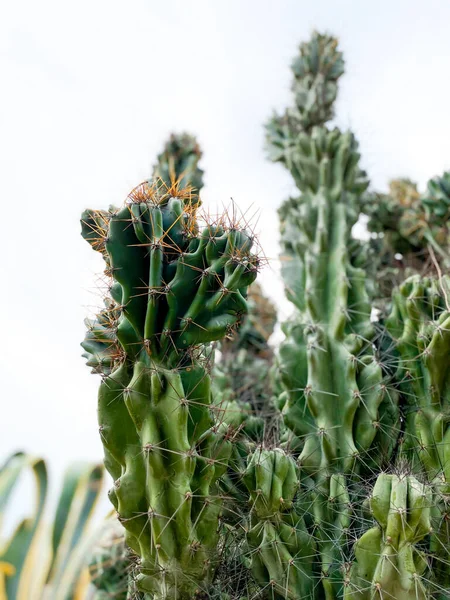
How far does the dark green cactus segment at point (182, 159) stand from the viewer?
15.6ft

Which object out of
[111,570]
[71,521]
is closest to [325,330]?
[111,570]

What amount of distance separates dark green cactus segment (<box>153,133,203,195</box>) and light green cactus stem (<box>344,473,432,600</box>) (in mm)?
2989

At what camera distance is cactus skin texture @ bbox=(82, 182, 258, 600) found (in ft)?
7.76

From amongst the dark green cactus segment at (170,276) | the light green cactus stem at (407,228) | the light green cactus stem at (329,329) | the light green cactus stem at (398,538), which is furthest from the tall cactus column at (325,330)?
the dark green cactus segment at (170,276)

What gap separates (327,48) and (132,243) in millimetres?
3780

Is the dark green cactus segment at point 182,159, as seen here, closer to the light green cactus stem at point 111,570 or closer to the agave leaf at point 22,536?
the light green cactus stem at point 111,570

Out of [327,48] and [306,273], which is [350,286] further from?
[327,48]

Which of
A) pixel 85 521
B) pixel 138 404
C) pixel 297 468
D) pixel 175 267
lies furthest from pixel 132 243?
pixel 85 521

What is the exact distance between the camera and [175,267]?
99.0 inches

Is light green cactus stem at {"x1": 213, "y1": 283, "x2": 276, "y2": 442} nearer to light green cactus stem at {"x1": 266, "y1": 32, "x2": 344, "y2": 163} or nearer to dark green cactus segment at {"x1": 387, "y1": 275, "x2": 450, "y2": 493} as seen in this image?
dark green cactus segment at {"x1": 387, "y1": 275, "x2": 450, "y2": 493}

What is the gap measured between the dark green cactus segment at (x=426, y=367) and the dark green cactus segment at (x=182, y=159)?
2.03 metres

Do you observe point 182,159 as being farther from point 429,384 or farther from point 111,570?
point 111,570

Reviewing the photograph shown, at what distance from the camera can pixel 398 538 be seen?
234cm

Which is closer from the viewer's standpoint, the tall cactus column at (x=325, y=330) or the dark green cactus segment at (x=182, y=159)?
the tall cactus column at (x=325, y=330)
